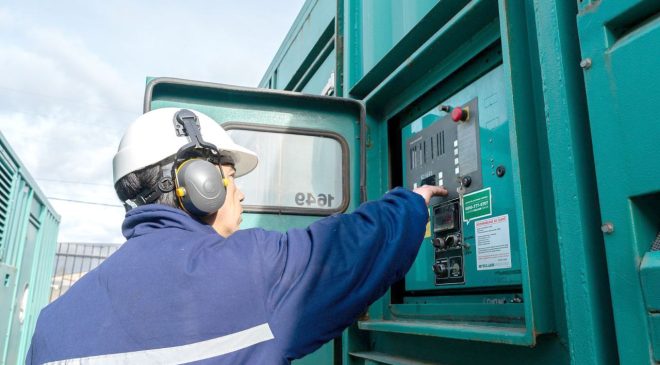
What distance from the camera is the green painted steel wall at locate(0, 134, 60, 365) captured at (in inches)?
170

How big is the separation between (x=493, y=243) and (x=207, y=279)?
2.94 feet

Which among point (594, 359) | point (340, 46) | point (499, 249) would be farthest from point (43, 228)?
point (594, 359)

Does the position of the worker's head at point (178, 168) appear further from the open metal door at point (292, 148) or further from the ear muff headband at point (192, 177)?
the open metal door at point (292, 148)

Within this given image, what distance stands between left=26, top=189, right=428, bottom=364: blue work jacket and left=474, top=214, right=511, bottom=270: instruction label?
0.34 metres

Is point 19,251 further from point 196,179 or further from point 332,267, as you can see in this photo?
point 332,267

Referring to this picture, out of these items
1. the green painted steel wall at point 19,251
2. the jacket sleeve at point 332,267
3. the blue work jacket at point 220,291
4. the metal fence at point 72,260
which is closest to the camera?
the blue work jacket at point 220,291

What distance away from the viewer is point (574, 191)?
1.07 meters

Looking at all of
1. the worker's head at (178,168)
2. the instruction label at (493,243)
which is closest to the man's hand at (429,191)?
the instruction label at (493,243)

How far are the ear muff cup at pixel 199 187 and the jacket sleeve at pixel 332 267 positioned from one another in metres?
0.21

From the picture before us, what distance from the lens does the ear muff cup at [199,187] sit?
1292 mm

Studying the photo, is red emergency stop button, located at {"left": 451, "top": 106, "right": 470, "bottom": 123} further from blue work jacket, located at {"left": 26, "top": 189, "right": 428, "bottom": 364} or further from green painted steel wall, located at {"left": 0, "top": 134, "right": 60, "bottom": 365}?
green painted steel wall, located at {"left": 0, "top": 134, "right": 60, "bottom": 365}

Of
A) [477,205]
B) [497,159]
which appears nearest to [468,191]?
[477,205]

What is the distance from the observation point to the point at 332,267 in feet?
3.93

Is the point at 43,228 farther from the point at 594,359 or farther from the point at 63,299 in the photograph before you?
the point at 594,359
